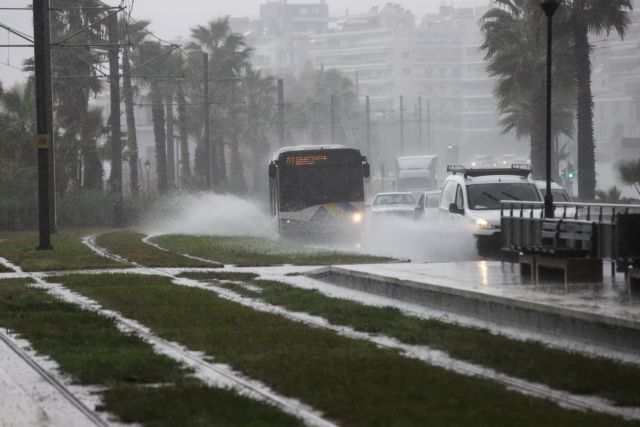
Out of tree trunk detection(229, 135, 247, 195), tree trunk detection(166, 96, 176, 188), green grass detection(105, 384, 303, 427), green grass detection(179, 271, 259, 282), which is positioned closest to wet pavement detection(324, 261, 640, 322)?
green grass detection(179, 271, 259, 282)

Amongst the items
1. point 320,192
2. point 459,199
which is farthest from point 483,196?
point 320,192

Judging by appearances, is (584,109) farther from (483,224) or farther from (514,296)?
(514,296)

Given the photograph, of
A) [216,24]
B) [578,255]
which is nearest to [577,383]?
[578,255]

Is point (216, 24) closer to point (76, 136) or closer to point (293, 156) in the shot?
point (76, 136)

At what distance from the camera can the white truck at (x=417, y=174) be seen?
105 m

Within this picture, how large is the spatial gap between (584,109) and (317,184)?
50.7 feet

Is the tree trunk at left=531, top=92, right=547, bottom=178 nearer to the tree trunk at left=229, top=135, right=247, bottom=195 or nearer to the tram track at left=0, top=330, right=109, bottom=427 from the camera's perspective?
the tree trunk at left=229, top=135, right=247, bottom=195

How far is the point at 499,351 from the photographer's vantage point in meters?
13.8

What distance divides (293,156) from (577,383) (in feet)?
102

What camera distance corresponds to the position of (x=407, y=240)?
38.3m

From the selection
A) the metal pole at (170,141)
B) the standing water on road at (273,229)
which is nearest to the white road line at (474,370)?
the standing water on road at (273,229)

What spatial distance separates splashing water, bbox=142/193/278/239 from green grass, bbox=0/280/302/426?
26188 mm

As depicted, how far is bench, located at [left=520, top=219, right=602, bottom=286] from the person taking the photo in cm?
1875

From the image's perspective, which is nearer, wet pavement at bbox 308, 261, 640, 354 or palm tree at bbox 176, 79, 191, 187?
wet pavement at bbox 308, 261, 640, 354
